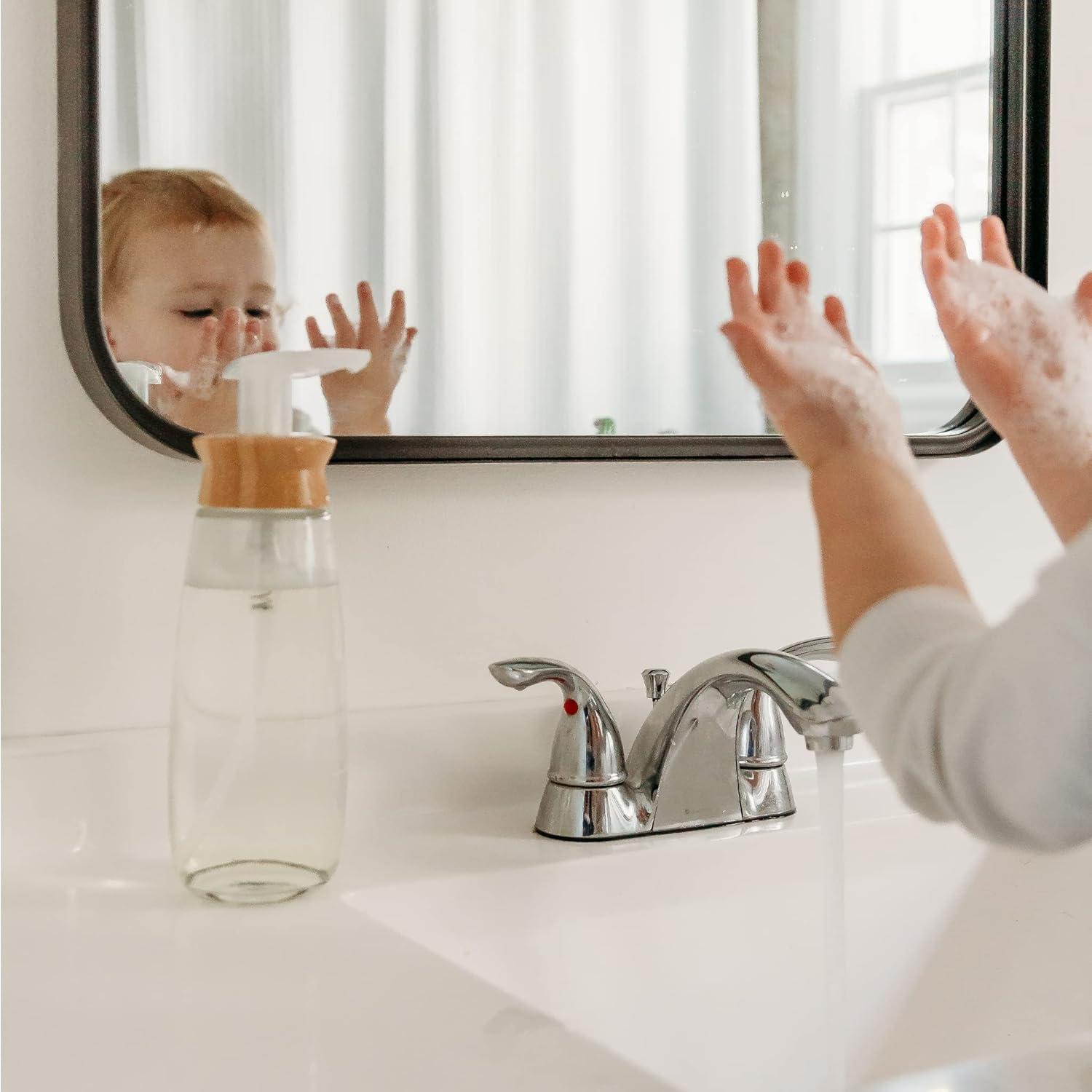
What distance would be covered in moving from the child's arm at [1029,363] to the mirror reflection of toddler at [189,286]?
33cm

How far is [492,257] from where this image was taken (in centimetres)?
73

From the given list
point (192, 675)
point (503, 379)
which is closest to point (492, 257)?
point (503, 379)

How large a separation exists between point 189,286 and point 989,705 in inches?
18.3

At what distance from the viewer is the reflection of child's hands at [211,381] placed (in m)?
0.66

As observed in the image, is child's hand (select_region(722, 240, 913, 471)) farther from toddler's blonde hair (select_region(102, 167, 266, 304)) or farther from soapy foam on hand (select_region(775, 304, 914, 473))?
toddler's blonde hair (select_region(102, 167, 266, 304))

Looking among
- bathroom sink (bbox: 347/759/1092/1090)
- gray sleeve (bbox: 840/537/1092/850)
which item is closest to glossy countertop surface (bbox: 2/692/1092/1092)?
bathroom sink (bbox: 347/759/1092/1090)

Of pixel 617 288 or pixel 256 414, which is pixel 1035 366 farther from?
pixel 256 414

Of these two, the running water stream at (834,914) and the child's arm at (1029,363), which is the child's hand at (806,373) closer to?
the child's arm at (1029,363)

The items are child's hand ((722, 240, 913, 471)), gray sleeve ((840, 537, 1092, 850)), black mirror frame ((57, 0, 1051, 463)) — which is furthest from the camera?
black mirror frame ((57, 0, 1051, 463))

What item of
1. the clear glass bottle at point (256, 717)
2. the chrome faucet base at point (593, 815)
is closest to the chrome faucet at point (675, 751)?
the chrome faucet base at point (593, 815)

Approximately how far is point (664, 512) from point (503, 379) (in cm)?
14

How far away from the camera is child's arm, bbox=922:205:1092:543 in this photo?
58cm

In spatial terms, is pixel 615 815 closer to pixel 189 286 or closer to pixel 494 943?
pixel 494 943

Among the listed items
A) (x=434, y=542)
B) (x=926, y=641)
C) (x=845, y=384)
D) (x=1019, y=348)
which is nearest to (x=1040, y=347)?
(x=1019, y=348)
